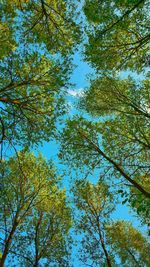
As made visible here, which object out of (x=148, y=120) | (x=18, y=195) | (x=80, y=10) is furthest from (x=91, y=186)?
(x=80, y=10)

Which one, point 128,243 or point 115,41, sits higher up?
point 115,41

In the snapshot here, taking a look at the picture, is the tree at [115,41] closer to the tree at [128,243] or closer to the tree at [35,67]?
the tree at [35,67]

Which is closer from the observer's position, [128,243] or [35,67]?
[35,67]

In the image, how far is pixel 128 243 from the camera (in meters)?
21.4

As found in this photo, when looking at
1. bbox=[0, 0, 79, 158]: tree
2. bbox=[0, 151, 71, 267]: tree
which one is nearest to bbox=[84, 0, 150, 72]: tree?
bbox=[0, 0, 79, 158]: tree

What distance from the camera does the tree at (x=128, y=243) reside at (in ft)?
67.9

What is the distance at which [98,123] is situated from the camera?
14547mm

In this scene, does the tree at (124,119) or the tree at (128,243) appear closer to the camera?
the tree at (124,119)

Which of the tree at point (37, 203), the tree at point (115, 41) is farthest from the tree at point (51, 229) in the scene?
the tree at point (115, 41)

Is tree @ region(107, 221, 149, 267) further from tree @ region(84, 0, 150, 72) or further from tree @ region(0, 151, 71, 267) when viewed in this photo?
tree @ region(84, 0, 150, 72)

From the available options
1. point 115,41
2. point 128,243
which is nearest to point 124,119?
point 115,41

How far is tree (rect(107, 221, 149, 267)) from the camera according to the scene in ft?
67.9

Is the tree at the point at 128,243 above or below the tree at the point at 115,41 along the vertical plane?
below

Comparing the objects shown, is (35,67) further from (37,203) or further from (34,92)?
(37,203)
